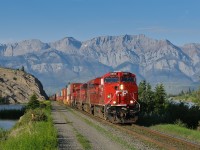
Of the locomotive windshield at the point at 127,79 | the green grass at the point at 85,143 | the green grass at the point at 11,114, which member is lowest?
the green grass at the point at 11,114

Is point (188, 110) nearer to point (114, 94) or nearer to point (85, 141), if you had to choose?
point (114, 94)


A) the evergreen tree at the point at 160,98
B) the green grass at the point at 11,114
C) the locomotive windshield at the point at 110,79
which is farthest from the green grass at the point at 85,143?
the green grass at the point at 11,114

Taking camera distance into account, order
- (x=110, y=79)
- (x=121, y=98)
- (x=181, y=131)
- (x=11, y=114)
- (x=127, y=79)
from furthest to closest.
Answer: (x=11, y=114) < (x=110, y=79) < (x=127, y=79) < (x=121, y=98) < (x=181, y=131)

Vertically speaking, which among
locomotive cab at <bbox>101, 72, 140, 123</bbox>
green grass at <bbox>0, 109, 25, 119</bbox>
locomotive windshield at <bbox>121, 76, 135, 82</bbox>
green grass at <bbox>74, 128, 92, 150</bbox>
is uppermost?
locomotive windshield at <bbox>121, 76, 135, 82</bbox>

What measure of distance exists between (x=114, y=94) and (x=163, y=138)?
11126mm

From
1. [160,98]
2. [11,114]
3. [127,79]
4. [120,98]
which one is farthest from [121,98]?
[11,114]

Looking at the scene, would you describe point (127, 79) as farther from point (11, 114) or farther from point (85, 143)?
point (11, 114)

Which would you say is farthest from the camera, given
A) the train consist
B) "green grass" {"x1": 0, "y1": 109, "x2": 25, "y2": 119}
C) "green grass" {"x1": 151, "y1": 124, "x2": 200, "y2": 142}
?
"green grass" {"x1": 0, "y1": 109, "x2": 25, "y2": 119}

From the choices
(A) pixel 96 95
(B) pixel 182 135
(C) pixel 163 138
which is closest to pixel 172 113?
(A) pixel 96 95

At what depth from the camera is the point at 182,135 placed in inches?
1019

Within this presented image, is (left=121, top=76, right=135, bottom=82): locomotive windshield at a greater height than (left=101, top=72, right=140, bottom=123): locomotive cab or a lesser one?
greater

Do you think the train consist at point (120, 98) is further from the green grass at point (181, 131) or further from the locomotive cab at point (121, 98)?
the green grass at point (181, 131)

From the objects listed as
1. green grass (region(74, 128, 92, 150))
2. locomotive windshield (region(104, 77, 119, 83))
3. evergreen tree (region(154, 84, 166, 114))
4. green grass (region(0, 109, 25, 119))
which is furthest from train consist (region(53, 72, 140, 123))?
green grass (region(0, 109, 25, 119))

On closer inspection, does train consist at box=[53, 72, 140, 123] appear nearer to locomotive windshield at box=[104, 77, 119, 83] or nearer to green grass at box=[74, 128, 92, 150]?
locomotive windshield at box=[104, 77, 119, 83]
